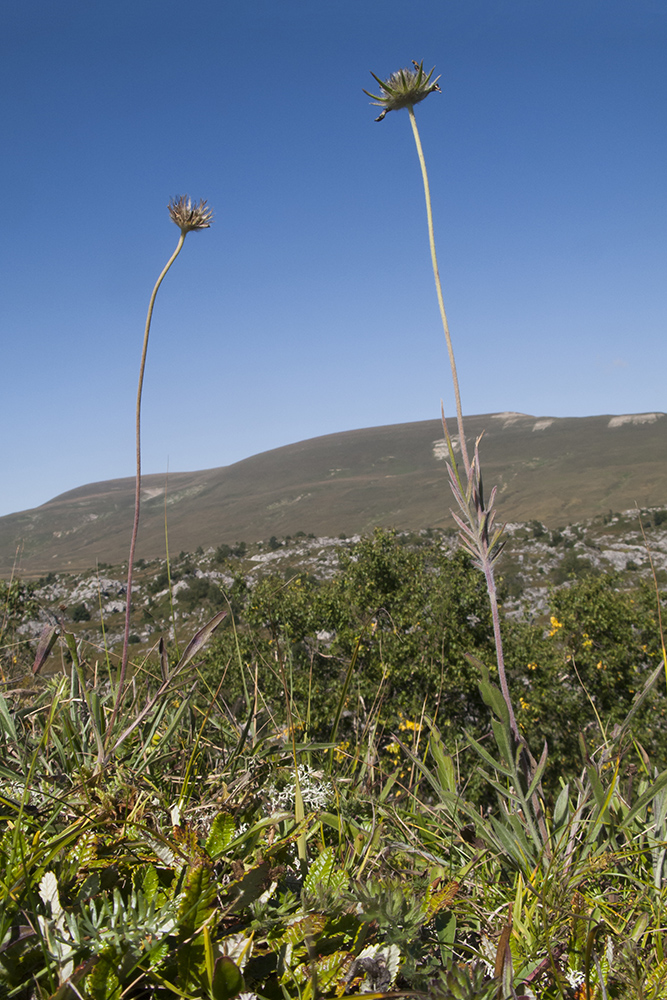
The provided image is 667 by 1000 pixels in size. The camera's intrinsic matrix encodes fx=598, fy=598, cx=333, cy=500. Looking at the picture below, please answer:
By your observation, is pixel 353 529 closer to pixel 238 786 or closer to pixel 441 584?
pixel 441 584

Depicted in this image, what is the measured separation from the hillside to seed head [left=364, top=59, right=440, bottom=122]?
226 ft

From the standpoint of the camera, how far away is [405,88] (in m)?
1.70

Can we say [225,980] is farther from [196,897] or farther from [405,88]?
[405,88]

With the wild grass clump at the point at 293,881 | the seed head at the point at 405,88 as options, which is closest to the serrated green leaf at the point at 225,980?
the wild grass clump at the point at 293,881

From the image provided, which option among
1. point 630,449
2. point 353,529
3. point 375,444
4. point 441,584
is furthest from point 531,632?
point 375,444

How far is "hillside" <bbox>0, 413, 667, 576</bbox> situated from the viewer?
92.6 metres

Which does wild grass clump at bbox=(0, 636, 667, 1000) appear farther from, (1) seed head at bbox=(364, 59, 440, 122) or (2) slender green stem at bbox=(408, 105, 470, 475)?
(1) seed head at bbox=(364, 59, 440, 122)

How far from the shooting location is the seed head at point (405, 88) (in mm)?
1687

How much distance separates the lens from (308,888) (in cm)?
106

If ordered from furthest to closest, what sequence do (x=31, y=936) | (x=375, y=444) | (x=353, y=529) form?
(x=375, y=444) < (x=353, y=529) < (x=31, y=936)

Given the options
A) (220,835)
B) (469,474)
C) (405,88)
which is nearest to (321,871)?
(220,835)

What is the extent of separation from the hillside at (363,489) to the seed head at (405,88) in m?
68.7

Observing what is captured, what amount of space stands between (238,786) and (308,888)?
34 centimetres

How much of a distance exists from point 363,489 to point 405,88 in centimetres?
12377
